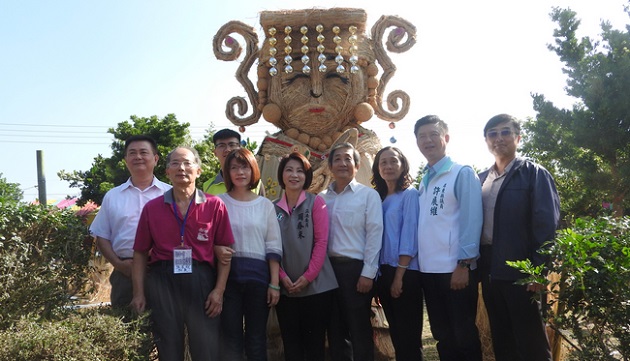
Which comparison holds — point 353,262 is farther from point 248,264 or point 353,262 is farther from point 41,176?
point 41,176

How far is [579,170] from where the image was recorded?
24.9 ft

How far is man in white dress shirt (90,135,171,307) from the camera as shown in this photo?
136 inches

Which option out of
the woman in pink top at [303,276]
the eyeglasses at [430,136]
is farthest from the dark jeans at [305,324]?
the eyeglasses at [430,136]

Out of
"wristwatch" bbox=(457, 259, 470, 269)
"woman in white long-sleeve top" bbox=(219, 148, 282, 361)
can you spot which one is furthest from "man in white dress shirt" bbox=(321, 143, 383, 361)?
"wristwatch" bbox=(457, 259, 470, 269)

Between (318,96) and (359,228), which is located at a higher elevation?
(318,96)

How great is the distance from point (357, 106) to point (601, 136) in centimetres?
379

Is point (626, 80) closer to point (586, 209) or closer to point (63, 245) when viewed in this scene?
point (586, 209)

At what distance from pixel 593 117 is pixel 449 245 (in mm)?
4731

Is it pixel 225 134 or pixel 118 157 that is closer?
pixel 225 134

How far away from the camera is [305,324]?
356 cm

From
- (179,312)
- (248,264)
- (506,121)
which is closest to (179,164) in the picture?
(248,264)

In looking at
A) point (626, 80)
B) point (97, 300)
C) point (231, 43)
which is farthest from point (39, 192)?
point (626, 80)

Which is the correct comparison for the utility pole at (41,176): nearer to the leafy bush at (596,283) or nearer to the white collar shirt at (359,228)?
the white collar shirt at (359,228)

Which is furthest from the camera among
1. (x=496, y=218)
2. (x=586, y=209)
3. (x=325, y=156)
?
(x=586, y=209)
